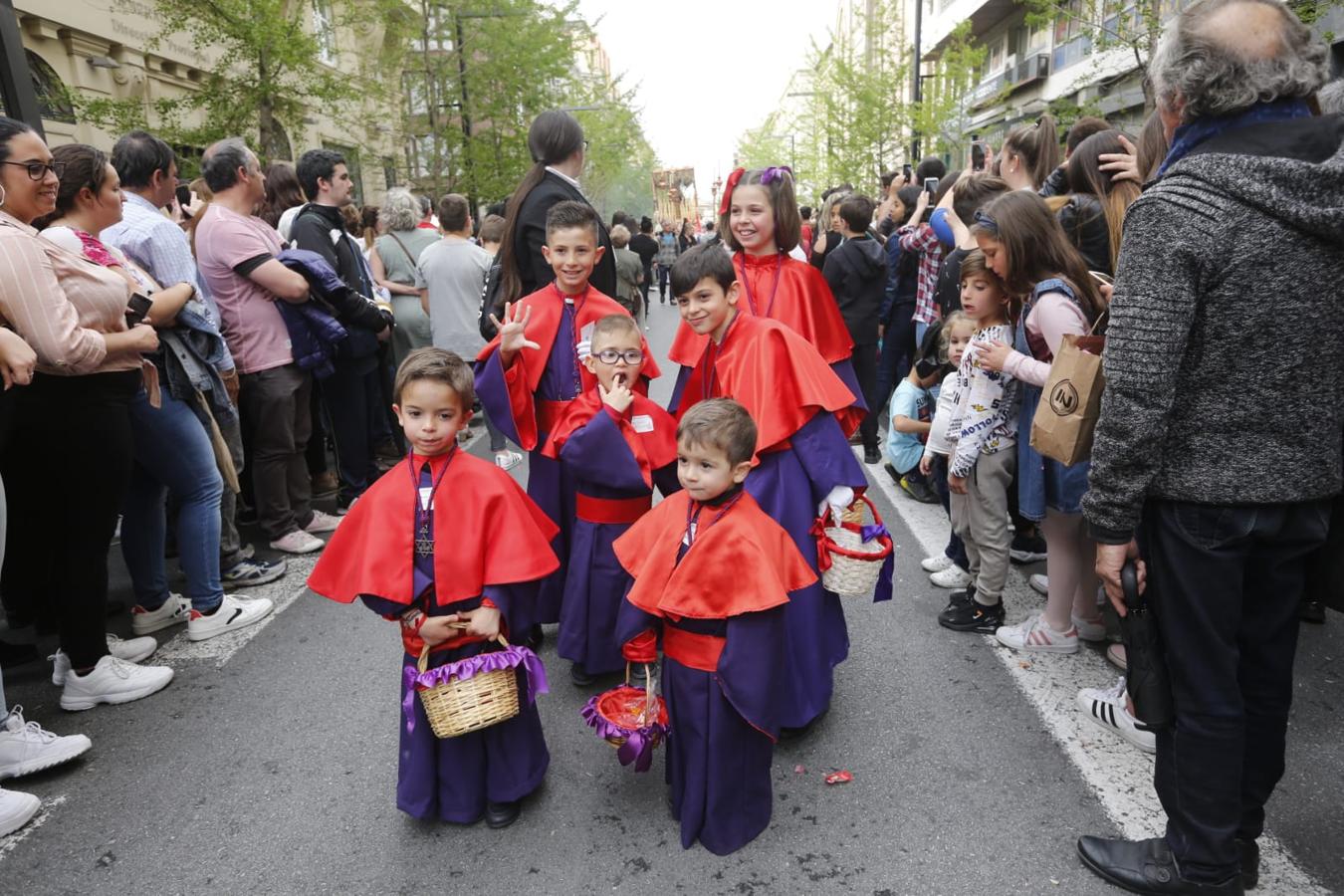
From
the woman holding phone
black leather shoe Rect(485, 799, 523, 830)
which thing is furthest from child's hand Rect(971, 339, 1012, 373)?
the woman holding phone

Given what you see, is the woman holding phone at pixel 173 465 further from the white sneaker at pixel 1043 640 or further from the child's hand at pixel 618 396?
the white sneaker at pixel 1043 640

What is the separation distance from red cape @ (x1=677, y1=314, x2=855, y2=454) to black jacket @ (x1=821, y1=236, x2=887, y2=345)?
3955 millimetres

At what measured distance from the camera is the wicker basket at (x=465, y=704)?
2.43 metres

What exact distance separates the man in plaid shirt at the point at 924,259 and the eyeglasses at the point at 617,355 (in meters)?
3.71

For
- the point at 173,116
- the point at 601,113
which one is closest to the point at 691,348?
the point at 173,116

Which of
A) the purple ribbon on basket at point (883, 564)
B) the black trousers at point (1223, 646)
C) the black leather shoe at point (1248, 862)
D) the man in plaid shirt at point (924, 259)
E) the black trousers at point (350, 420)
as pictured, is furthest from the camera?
the man in plaid shirt at point (924, 259)

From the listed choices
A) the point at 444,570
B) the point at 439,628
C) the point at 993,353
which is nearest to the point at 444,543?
the point at 444,570

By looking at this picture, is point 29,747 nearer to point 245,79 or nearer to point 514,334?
point 514,334

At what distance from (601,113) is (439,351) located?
28.5 m

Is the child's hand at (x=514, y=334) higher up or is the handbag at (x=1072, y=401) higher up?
the child's hand at (x=514, y=334)

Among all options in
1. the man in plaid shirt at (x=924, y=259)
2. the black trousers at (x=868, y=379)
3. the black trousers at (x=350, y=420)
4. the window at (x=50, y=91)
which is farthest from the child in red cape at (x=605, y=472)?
the window at (x=50, y=91)

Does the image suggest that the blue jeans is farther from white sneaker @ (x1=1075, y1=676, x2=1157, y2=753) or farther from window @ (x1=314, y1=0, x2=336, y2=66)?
window @ (x1=314, y1=0, x2=336, y2=66)

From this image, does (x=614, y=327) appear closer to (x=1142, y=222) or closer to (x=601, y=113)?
(x=1142, y=222)

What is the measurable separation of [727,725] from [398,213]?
661cm
